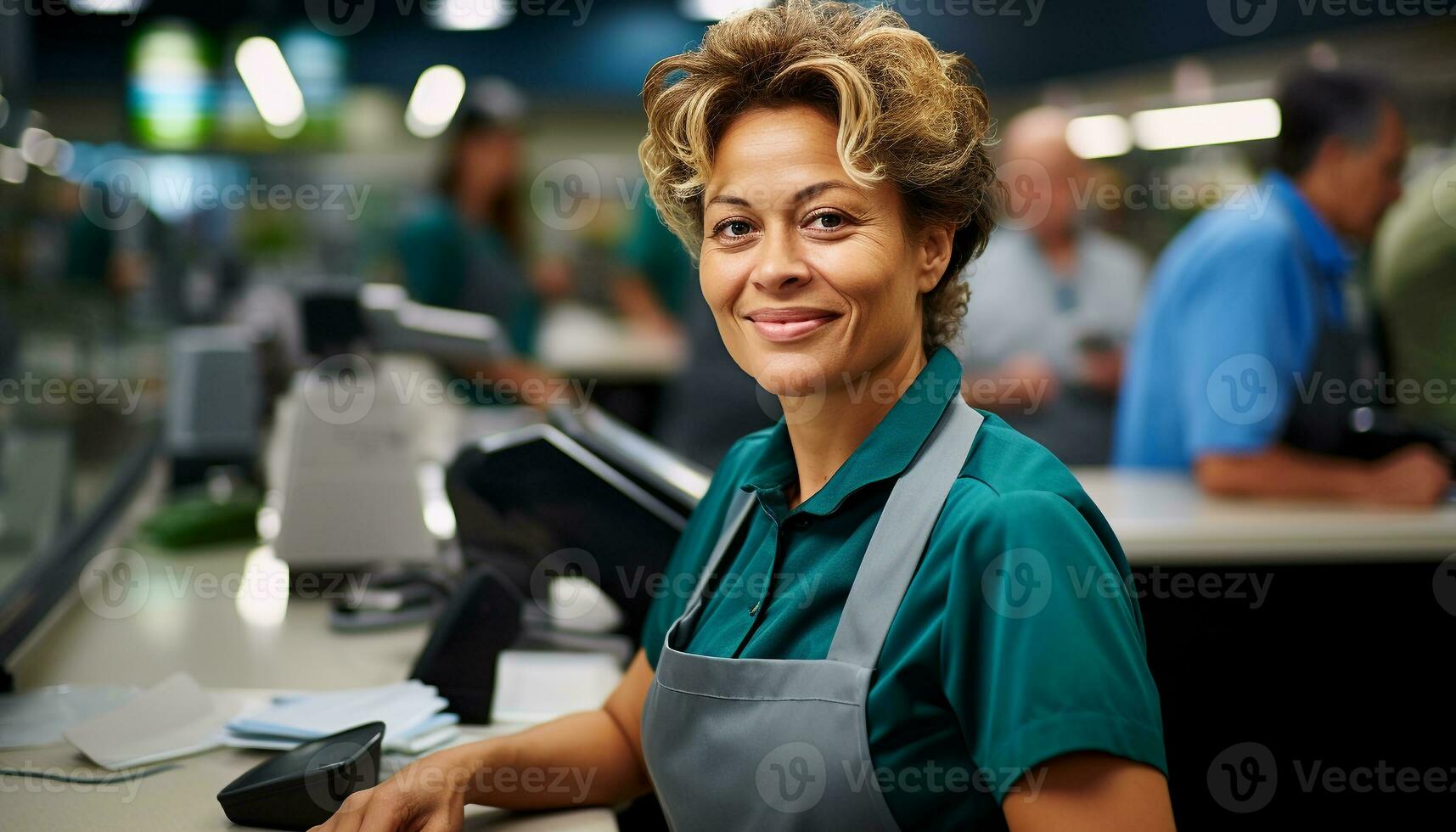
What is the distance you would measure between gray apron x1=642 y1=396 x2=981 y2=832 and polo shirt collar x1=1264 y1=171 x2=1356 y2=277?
1903 millimetres

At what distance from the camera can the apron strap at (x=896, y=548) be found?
111 centimetres

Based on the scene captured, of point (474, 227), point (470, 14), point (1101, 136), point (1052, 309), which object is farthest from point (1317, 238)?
point (470, 14)

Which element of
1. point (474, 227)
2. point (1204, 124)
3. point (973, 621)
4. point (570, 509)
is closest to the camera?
point (973, 621)

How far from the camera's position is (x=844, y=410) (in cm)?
131

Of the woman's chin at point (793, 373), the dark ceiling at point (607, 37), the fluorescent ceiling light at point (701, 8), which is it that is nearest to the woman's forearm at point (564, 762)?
the woman's chin at point (793, 373)

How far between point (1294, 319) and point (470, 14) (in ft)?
24.3

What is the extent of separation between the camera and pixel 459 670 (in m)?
1.62

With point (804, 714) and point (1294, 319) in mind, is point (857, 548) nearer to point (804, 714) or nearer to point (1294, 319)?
point (804, 714)

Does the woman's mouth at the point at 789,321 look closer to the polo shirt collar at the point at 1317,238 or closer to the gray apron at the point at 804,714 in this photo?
the gray apron at the point at 804,714

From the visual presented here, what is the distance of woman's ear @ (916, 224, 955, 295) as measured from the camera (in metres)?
1.30

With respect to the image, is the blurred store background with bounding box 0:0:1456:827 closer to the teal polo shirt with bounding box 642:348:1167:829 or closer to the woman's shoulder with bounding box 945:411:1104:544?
the teal polo shirt with bounding box 642:348:1167:829

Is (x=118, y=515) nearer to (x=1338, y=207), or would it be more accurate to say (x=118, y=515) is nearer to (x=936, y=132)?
(x=936, y=132)

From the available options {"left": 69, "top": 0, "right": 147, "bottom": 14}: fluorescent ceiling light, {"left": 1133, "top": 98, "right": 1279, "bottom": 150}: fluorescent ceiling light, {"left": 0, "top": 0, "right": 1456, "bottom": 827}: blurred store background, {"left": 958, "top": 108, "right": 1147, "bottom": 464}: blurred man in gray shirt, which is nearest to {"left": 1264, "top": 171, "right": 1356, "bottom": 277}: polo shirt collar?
{"left": 0, "top": 0, "right": 1456, "bottom": 827}: blurred store background

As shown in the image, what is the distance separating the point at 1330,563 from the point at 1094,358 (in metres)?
1.26
